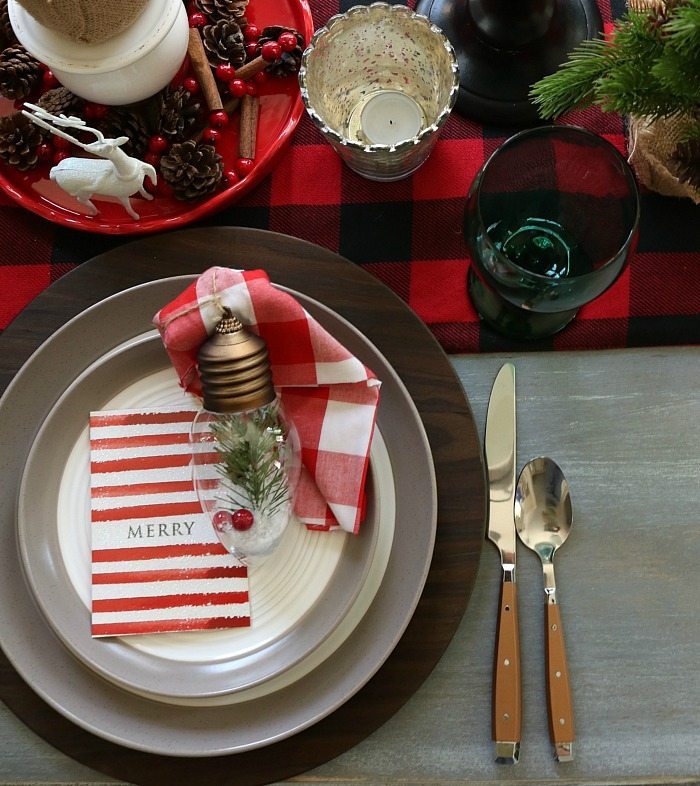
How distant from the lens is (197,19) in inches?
27.0

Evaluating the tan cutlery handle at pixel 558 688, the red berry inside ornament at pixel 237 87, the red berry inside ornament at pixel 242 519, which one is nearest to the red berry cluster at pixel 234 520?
the red berry inside ornament at pixel 242 519

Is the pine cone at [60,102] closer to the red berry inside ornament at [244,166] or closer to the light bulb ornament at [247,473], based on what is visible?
the red berry inside ornament at [244,166]

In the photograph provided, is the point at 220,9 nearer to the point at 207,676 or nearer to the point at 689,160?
the point at 689,160

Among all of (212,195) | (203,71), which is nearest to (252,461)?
(212,195)

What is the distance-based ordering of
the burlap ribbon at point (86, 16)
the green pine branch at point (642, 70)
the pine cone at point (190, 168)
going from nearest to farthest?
the green pine branch at point (642, 70) < the burlap ribbon at point (86, 16) < the pine cone at point (190, 168)

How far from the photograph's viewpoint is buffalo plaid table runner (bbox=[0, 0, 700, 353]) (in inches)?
27.1

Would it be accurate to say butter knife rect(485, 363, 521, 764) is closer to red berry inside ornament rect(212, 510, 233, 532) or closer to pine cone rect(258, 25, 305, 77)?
red berry inside ornament rect(212, 510, 233, 532)

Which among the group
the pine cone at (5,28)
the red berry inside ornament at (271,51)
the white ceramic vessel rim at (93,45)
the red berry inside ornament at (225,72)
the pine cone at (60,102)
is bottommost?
the pine cone at (60,102)

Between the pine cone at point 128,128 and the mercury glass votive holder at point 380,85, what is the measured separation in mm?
148

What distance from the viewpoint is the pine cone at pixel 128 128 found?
673 millimetres

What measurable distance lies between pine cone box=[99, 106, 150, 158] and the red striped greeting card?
0.23 meters

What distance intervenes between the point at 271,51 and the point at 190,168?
13 cm

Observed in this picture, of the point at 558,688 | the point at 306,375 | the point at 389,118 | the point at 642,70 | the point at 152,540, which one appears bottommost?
the point at 558,688

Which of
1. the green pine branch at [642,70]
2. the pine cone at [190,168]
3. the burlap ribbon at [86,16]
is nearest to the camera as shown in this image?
the green pine branch at [642,70]
